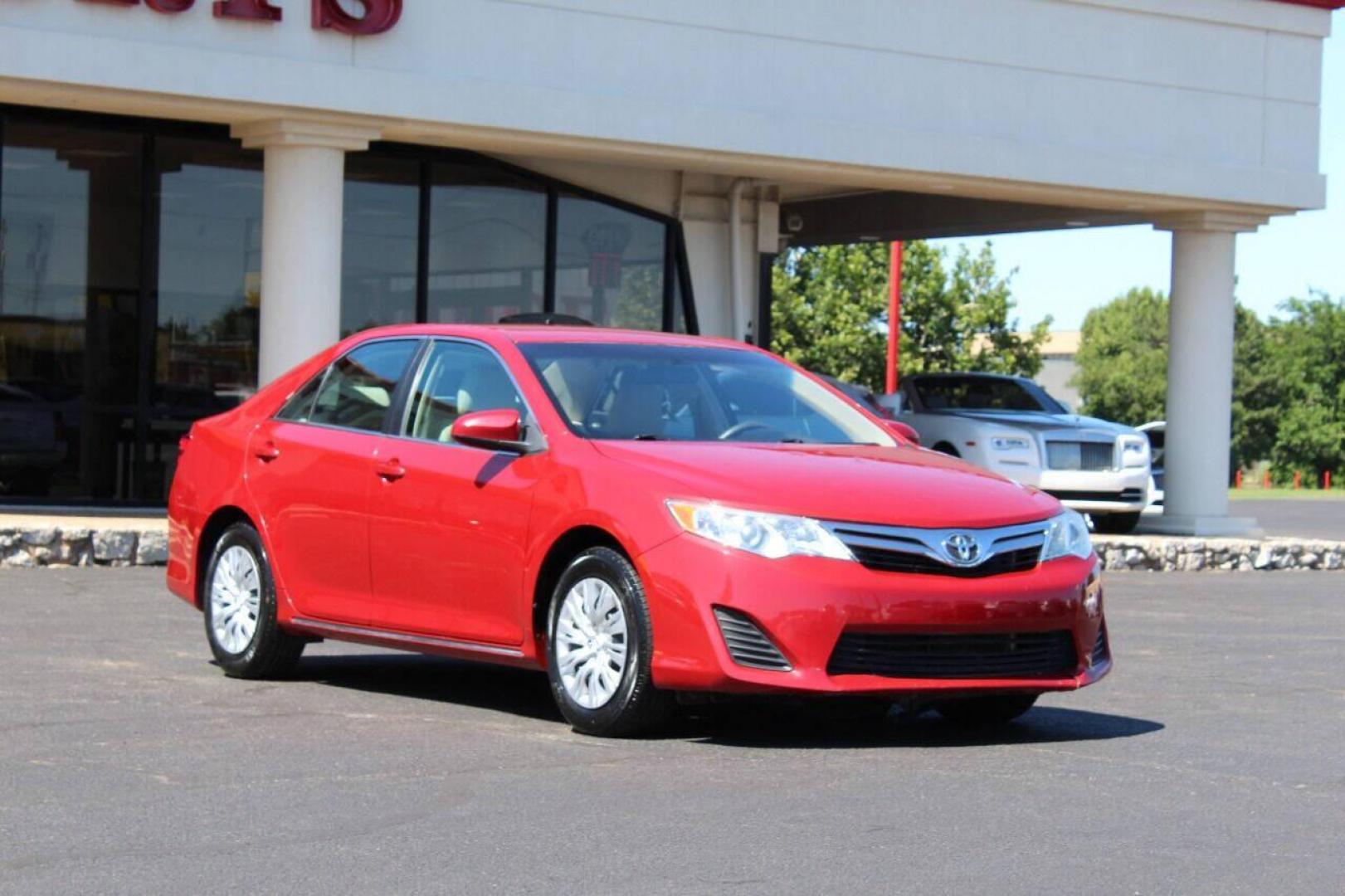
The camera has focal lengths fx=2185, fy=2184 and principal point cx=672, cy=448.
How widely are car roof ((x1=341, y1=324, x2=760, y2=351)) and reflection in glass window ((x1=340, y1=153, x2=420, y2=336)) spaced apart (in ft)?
35.4

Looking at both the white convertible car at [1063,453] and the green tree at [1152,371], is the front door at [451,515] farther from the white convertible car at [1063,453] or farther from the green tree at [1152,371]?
the green tree at [1152,371]

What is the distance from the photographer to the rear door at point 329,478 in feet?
29.9

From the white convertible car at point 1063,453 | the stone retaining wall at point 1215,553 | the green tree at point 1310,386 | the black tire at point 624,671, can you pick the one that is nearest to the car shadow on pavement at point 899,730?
the black tire at point 624,671

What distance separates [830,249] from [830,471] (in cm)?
6453

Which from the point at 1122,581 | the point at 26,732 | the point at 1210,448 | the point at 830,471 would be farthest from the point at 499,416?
the point at 1210,448

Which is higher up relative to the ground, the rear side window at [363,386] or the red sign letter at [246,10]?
the red sign letter at [246,10]

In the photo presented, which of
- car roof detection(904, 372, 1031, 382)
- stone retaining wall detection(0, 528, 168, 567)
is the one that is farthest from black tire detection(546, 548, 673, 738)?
car roof detection(904, 372, 1031, 382)

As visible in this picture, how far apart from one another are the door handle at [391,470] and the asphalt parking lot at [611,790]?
94 centimetres

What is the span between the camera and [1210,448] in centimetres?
2178

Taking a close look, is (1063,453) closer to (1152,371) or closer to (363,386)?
(363,386)

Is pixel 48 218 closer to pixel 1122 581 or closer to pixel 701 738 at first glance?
pixel 1122 581

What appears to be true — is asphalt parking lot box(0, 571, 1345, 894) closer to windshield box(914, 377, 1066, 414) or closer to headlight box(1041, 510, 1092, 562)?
headlight box(1041, 510, 1092, 562)

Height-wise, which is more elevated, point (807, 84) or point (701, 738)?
point (807, 84)

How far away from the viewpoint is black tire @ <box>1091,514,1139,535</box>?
72.9 feet
